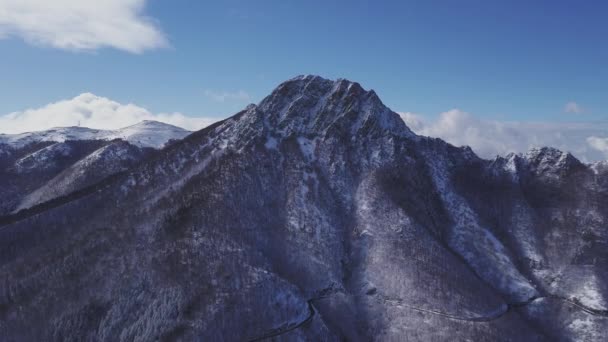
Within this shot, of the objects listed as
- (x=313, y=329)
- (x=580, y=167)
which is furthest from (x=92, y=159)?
(x=580, y=167)

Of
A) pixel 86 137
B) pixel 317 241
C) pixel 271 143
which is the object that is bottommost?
pixel 317 241

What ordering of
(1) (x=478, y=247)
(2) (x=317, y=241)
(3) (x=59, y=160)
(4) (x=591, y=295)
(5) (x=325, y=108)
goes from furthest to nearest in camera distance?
(3) (x=59, y=160) → (5) (x=325, y=108) → (1) (x=478, y=247) → (2) (x=317, y=241) → (4) (x=591, y=295)

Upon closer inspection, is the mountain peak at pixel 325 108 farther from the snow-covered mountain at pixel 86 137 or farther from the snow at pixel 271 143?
the snow-covered mountain at pixel 86 137

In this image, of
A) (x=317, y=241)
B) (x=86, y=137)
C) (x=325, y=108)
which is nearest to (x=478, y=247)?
(x=317, y=241)

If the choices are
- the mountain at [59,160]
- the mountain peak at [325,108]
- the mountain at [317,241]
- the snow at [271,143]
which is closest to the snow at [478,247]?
the mountain at [317,241]

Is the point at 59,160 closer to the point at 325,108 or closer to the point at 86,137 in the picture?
the point at 86,137

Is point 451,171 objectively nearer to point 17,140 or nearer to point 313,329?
point 313,329
